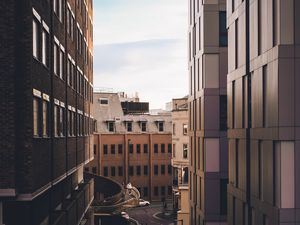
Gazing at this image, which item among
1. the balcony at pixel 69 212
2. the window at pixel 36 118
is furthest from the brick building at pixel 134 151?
the window at pixel 36 118

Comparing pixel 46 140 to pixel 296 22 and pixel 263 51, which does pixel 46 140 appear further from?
pixel 296 22

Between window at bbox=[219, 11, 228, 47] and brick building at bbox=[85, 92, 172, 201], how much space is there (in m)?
43.2

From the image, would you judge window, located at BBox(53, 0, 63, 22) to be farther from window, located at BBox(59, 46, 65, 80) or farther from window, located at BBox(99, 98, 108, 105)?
window, located at BBox(99, 98, 108, 105)

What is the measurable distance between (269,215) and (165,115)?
60.4 m

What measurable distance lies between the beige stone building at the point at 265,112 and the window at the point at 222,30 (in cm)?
753

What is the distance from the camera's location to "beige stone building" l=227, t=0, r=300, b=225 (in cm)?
1511

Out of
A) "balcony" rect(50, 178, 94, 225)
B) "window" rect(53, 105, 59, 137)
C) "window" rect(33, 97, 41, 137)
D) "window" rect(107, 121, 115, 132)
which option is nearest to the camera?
"window" rect(33, 97, 41, 137)

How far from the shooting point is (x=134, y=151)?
2830 inches

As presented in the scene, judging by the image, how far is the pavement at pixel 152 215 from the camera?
5627 centimetres

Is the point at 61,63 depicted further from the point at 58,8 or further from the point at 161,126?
the point at 161,126

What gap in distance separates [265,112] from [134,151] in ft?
183

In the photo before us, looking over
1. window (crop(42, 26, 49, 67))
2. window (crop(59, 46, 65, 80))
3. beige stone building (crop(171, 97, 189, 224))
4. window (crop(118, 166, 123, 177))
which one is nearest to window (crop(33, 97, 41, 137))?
window (crop(42, 26, 49, 67))

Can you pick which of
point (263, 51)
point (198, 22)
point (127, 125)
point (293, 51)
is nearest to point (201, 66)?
point (198, 22)

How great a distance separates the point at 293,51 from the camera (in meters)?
15.1
